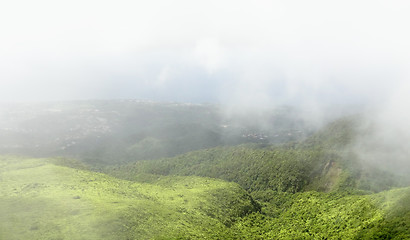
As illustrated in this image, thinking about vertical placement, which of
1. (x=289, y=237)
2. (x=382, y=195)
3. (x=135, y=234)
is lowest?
(x=289, y=237)

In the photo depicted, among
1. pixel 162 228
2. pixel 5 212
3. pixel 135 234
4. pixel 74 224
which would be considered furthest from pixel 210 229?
pixel 5 212

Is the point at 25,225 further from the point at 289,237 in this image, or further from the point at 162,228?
the point at 289,237

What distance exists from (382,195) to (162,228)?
15088 centimetres

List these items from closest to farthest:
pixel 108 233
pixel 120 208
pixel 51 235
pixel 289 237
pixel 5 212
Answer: pixel 51 235, pixel 108 233, pixel 5 212, pixel 120 208, pixel 289 237

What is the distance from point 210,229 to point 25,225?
103243 mm

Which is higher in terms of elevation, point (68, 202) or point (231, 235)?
point (68, 202)

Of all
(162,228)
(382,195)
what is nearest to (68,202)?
(162,228)

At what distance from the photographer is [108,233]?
145750mm

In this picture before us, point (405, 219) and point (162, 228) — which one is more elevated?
point (405, 219)

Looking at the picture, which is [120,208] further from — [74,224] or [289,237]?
[289,237]

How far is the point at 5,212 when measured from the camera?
15588 centimetres

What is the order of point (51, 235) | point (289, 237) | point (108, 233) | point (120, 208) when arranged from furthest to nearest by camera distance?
point (289, 237), point (120, 208), point (108, 233), point (51, 235)

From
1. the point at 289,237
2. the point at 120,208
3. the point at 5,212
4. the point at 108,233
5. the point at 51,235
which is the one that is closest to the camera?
the point at 51,235

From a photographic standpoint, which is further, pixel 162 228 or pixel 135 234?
pixel 162 228
